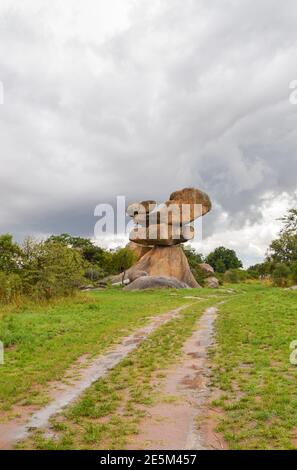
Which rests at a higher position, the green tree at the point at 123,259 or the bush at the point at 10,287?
the green tree at the point at 123,259

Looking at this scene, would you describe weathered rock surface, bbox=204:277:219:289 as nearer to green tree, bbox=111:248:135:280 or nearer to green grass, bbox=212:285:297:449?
green tree, bbox=111:248:135:280

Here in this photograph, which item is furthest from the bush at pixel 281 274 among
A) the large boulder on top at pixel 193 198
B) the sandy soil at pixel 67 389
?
the sandy soil at pixel 67 389

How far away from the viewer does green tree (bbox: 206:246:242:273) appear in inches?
4660

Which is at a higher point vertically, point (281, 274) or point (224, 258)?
point (224, 258)

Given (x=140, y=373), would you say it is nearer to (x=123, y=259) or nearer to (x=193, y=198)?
(x=193, y=198)

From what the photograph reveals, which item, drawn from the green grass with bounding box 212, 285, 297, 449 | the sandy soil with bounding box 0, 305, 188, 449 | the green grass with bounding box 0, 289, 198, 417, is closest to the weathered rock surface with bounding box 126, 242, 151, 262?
the green grass with bounding box 0, 289, 198, 417

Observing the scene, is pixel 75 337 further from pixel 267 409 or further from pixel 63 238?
pixel 63 238

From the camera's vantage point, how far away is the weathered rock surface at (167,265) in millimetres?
52625

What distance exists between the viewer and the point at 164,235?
53.7 meters

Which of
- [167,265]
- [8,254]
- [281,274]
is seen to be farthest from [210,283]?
[8,254]

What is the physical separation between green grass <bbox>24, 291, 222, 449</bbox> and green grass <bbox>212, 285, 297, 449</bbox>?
53.5 inches

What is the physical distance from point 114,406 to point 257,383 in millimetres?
3226

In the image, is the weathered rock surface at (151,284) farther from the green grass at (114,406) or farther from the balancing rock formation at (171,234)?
the green grass at (114,406)
